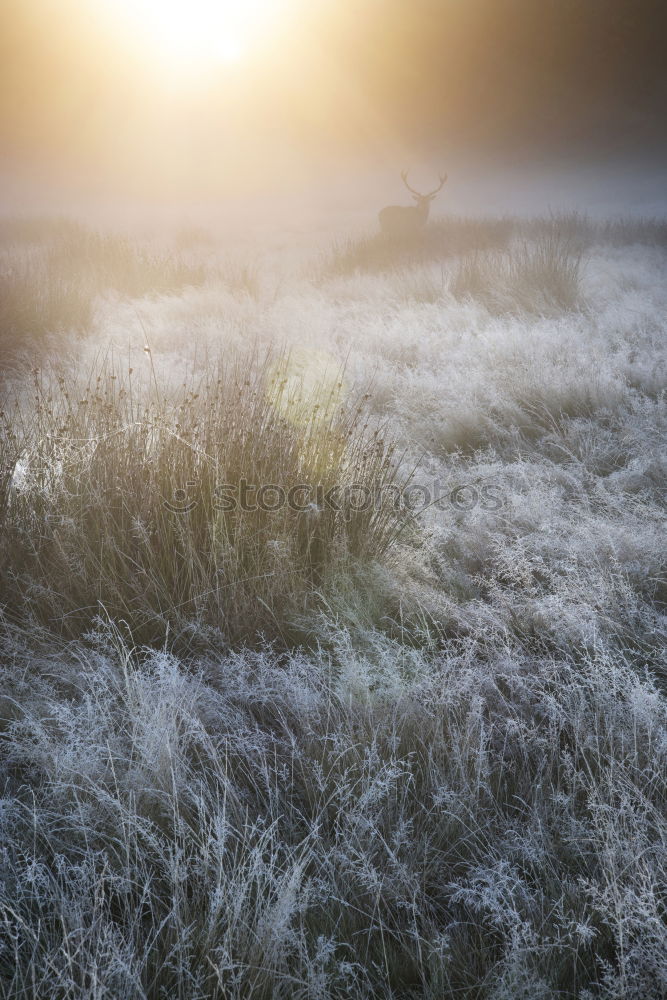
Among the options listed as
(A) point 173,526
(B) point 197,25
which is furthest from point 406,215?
(A) point 173,526

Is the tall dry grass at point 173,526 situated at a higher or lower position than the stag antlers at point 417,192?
lower

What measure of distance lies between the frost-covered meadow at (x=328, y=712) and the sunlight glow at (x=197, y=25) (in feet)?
31.4

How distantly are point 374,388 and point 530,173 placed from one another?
9264 mm

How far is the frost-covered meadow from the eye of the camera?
0.85m

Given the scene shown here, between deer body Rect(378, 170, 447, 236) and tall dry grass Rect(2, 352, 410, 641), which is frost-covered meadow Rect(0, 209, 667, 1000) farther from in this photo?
deer body Rect(378, 170, 447, 236)

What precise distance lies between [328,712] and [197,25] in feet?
38.7

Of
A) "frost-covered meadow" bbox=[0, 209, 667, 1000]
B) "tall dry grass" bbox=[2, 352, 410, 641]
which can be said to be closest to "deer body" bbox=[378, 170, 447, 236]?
"frost-covered meadow" bbox=[0, 209, 667, 1000]

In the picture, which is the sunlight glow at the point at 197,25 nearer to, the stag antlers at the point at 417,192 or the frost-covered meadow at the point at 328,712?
the stag antlers at the point at 417,192

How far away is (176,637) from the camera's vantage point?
156 centimetres

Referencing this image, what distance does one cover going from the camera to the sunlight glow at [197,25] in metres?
8.92

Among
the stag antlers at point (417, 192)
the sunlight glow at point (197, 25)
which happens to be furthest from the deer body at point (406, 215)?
the sunlight glow at point (197, 25)

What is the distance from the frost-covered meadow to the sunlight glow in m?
9.56

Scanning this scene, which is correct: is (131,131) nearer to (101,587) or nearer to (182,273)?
(182,273)

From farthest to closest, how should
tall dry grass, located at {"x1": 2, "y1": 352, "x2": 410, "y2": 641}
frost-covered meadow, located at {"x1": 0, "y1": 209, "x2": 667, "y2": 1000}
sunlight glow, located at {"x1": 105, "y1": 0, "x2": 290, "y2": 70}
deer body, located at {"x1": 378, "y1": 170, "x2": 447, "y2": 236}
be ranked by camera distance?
Answer: 1. deer body, located at {"x1": 378, "y1": 170, "x2": 447, "y2": 236}
2. sunlight glow, located at {"x1": 105, "y1": 0, "x2": 290, "y2": 70}
3. tall dry grass, located at {"x1": 2, "y1": 352, "x2": 410, "y2": 641}
4. frost-covered meadow, located at {"x1": 0, "y1": 209, "x2": 667, "y2": 1000}
